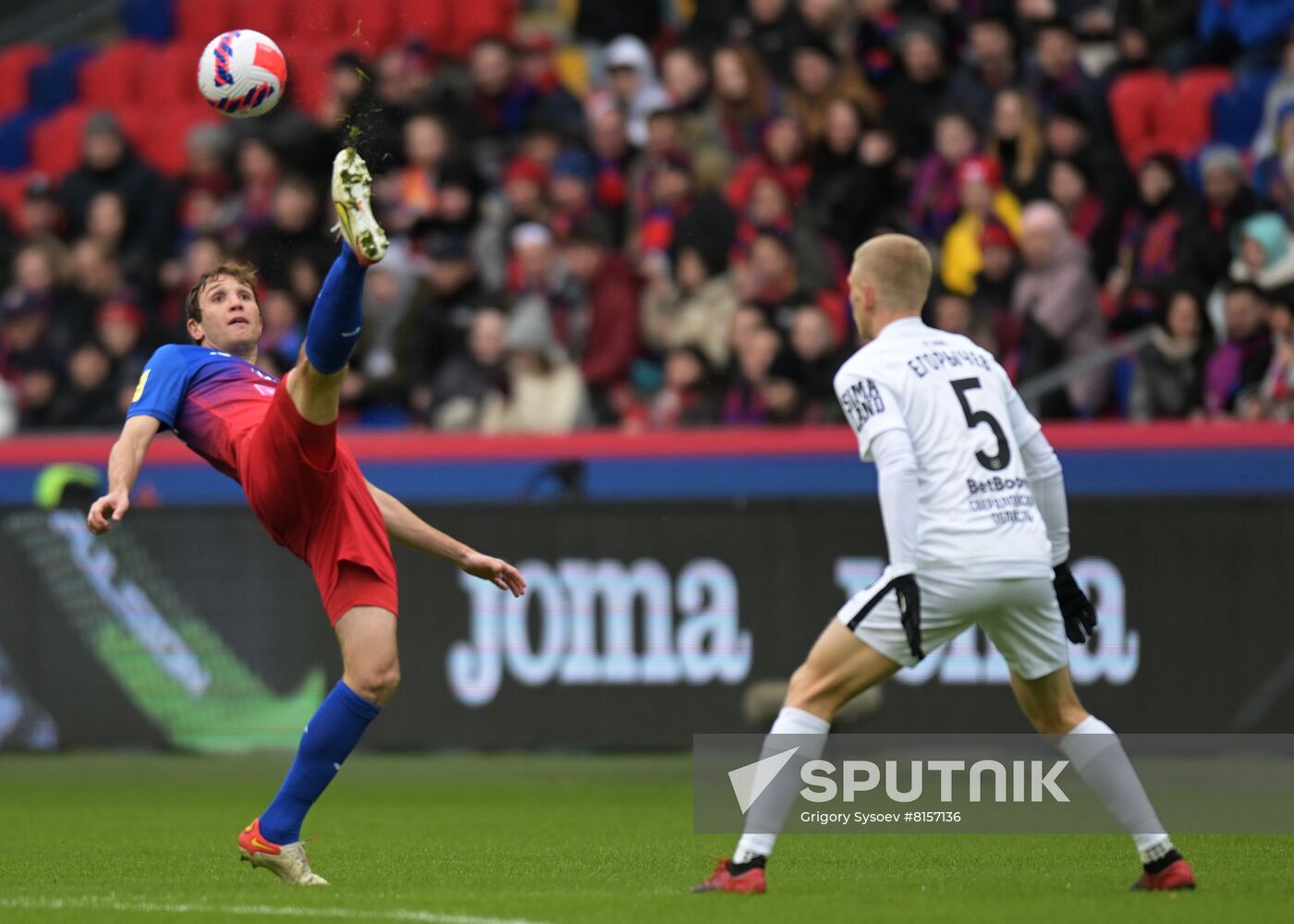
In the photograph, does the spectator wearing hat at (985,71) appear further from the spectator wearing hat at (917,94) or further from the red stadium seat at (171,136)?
the red stadium seat at (171,136)

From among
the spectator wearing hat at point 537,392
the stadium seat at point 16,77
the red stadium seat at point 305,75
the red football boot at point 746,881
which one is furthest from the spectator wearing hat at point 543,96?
the red football boot at point 746,881

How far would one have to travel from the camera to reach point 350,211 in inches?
276

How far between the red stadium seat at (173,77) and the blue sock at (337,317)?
14248mm

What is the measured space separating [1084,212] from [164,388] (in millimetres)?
9006

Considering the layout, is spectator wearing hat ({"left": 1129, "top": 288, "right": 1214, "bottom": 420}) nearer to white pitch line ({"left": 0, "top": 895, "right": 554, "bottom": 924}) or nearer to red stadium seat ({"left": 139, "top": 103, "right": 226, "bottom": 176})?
white pitch line ({"left": 0, "top": 895, "right": 554, "bottom": 924})

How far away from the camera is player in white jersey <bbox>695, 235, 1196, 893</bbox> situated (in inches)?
273

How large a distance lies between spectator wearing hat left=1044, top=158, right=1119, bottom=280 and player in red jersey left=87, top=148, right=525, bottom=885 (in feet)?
26.4

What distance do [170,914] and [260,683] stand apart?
716 cm

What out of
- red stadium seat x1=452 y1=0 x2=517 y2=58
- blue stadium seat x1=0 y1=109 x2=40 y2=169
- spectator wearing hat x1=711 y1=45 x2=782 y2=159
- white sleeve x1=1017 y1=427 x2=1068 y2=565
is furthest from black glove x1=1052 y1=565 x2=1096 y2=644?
blue stadium seat x1=0 y1=109 x2=40 y2=169

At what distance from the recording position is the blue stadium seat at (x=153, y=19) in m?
21.8

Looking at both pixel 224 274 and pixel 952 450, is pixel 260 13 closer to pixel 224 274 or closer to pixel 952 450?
pixel 224 274

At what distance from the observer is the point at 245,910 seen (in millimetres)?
6789

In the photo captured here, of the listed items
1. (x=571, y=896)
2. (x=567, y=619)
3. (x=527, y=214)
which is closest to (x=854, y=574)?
(x=567, y=619)

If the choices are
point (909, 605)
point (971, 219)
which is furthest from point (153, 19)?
point (909, 605)
